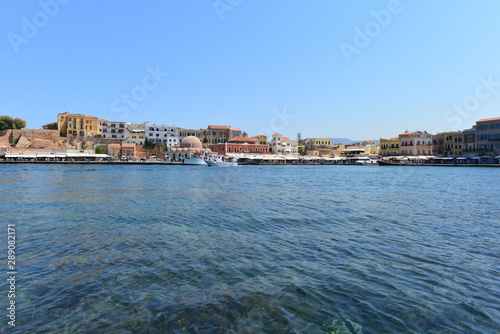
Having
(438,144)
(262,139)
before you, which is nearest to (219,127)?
(262,139)

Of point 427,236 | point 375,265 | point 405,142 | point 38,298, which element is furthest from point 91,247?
point 405,142

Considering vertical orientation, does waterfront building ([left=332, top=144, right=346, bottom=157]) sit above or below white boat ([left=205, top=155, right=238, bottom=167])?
above

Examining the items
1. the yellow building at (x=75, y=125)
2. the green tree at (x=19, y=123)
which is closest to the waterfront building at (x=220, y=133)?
the yellow building at (x=75, y=125)

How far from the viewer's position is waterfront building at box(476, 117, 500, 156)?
6612 cm

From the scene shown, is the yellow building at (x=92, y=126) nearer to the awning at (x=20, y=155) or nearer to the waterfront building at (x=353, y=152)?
the awning at (x=20, y=155)

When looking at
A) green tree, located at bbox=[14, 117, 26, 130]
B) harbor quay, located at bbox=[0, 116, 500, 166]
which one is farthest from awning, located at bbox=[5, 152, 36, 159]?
green tree, located at bbox=[14, 117, 26, 130]

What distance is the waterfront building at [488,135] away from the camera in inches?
2603

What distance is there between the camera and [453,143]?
78312mm

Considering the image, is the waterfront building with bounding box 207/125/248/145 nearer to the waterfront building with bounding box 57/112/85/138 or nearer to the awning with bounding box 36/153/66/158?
the waterfront building with bounding box 57/112/85/138

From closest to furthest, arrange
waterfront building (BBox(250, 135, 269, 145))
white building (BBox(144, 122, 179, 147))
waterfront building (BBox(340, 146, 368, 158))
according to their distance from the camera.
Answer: white building (BBox(144, 122, 179, 147))
waterfront building (BBox(250, 135, 269, 145))
waterfront building (BBox(340, 146, 368, 158))

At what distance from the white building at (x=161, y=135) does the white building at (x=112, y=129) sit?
21.5ft

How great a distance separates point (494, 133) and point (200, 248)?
8185 cm

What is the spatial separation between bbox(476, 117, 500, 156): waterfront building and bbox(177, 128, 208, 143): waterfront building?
2767 inches

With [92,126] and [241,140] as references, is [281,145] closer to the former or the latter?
[241,140]
